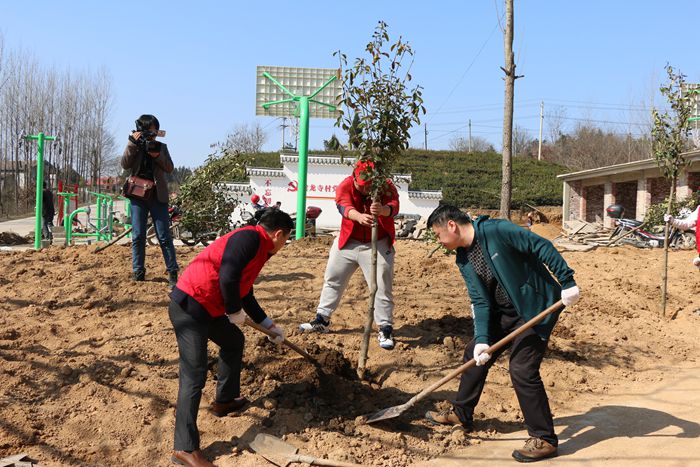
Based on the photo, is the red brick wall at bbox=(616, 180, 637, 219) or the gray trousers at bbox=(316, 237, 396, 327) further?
the red brick wall at bbox=(616, 180, 637, 219)

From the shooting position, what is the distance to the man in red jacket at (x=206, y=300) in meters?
3.46

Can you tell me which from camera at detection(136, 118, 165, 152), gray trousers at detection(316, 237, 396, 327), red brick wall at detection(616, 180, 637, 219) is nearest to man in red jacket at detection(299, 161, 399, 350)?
gray trousers at detection(316, 237, 396, 327)

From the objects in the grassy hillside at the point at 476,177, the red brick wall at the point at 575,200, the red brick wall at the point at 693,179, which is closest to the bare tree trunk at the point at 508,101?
the red brick wall at the point at 693,179

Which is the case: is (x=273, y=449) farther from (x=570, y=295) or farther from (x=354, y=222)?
(x=354, y=222)

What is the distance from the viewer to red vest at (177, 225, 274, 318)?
358 centimetres

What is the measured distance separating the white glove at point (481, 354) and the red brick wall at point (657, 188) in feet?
64.2

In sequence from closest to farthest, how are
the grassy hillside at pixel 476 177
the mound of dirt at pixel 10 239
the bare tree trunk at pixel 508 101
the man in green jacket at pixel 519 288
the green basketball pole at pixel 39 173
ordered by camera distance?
1. the man in green jacket at pixel 519 288
2. the bare tree trunk at pixel 508 101
3. the green basketball pole at pixel 39 173
4. the mound of dirt at pixel 10 239
5. the grassy hillside at pixel 476 177

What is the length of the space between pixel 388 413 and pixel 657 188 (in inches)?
784

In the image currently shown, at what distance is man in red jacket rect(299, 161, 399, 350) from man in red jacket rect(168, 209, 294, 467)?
1.46 meters

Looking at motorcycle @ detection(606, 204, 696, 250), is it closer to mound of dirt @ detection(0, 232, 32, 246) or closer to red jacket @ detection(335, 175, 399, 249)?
red jacket @ detection(335, 175, 399, 249)

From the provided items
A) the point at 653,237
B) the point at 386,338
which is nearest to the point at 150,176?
the point at 386,338

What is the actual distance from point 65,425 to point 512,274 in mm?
2935

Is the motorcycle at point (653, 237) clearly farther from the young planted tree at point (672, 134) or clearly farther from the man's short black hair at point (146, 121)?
the man's short black hair at point (146, 121)

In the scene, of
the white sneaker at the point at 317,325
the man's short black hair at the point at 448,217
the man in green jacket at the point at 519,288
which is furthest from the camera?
the white sneaker at the point at 317,325
